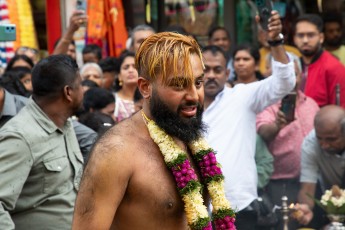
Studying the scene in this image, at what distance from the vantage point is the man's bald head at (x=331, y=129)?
712 centimetres

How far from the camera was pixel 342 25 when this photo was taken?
33.7 feet

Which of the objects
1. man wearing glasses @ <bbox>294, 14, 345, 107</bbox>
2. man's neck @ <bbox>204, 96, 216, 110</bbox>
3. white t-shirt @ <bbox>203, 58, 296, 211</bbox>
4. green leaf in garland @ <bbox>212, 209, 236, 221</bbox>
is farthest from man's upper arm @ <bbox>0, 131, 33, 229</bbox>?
man wearing glasses @ <bbox>294, 14, 345, 107</bbox>

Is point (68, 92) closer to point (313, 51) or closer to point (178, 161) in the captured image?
point (178, 161)

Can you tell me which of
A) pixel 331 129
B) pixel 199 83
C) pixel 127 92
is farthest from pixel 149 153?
pixel 127 92

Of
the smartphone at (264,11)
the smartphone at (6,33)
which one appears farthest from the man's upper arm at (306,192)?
the smartphone at (6,33)

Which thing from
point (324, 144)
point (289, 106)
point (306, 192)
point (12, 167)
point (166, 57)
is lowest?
point (306, 192)

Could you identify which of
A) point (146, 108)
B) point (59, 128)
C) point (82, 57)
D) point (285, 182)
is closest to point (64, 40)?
point (82, 57)

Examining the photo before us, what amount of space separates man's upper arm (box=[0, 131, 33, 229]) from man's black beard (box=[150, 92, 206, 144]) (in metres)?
1.31

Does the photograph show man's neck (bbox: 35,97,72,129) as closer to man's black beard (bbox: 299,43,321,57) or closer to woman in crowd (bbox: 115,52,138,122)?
woman in crowd (bbox: 115,52,138,122)

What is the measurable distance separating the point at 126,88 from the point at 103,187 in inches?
183

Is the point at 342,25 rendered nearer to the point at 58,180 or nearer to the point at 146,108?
the point at 58,180

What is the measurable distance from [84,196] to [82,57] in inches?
268

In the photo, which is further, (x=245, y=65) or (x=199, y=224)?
(x=245, y=65)

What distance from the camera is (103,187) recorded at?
3.65 meters
